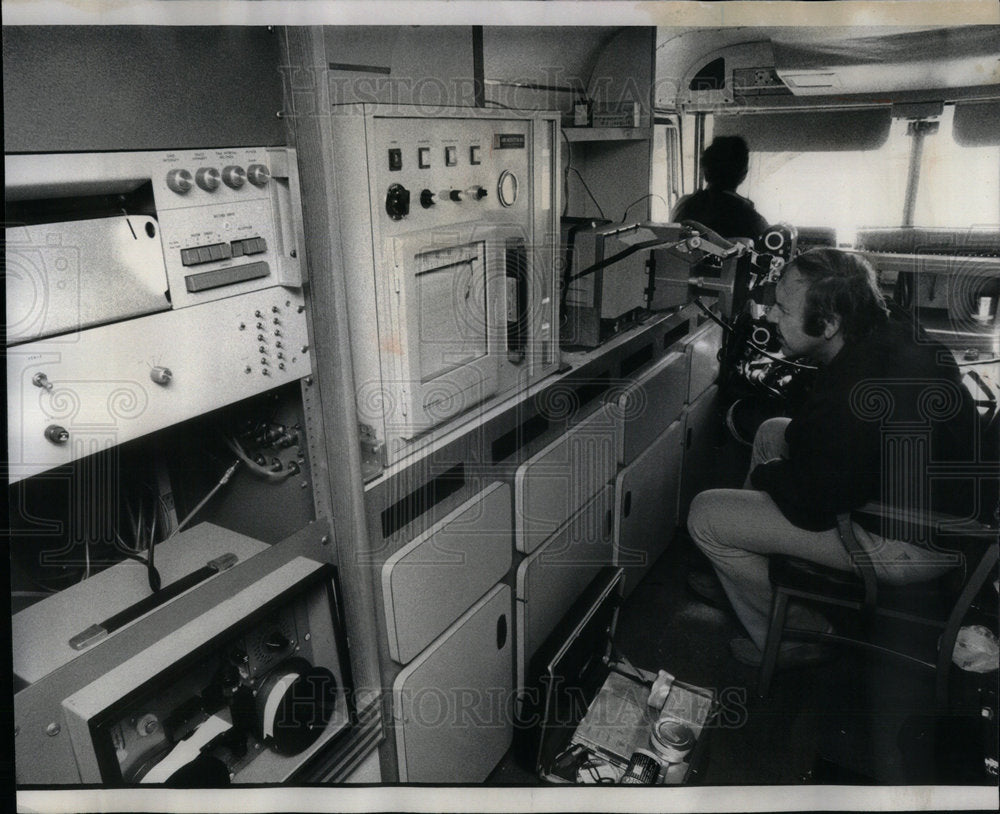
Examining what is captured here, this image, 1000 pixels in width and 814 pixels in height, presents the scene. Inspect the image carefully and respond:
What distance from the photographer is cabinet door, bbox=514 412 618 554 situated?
5.96ft

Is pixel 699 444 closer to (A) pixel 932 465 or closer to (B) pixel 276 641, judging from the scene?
(A) pixel 932 465

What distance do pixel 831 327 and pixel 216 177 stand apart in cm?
185

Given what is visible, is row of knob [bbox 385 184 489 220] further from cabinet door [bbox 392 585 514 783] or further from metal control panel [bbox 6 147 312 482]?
cabinet door [bbox 392 585 514 783]

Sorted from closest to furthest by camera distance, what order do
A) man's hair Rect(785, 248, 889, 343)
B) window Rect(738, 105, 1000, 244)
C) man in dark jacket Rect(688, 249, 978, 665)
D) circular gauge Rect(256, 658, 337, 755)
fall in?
circular gauge Rect(256, 658, 337, 755)
window Rect(738, 105, 1000, 244)
man in dark jacket Rect(688, 249, 978, 665)
man's hair Rect(785, 248, 889, 343)

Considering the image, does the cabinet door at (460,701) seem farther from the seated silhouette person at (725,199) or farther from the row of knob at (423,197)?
the seated silhouette person at (725,199)

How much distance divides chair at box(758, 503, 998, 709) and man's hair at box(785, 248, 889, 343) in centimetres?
60

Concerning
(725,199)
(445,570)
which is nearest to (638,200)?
(725,199)

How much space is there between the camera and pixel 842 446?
6.77 feet

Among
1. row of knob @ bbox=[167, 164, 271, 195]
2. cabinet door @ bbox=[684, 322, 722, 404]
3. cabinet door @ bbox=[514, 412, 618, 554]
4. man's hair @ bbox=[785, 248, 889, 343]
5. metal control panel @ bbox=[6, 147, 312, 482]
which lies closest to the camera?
metal control panel @ bbox=[6, 147, 312, 482]

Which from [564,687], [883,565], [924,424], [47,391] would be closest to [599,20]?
[47,391]

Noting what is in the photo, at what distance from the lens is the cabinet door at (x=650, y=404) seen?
2.35m

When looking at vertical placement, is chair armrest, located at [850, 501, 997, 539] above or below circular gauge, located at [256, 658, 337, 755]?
below

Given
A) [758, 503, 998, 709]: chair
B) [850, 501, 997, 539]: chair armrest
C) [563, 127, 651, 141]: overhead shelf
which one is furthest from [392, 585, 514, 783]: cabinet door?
[563, 127, 651, 141]: overhead shelf

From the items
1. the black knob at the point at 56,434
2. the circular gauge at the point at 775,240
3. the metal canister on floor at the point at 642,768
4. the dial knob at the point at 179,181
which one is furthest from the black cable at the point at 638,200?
the black knob at the point at 56,434
